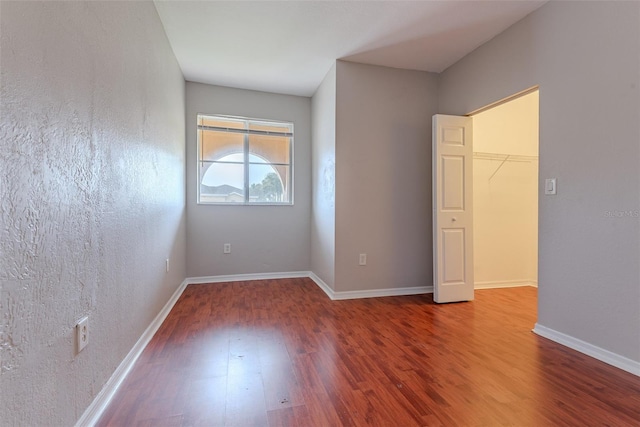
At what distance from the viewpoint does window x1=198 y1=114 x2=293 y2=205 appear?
149 inches

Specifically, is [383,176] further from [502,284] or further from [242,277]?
[242,277]

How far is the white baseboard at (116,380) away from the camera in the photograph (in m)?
1.22

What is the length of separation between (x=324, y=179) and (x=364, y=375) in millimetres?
2297

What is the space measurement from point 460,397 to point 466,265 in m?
1.86

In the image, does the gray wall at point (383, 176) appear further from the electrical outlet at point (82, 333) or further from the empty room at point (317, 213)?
the electrical outlet at point (82, 333)

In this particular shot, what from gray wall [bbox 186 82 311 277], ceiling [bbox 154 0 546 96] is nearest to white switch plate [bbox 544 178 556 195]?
ceiling [bbox 154 0 546 96]

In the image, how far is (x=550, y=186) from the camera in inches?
84.5

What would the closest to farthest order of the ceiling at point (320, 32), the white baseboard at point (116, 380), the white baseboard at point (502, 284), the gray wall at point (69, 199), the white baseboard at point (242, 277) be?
the gray wall at point (69, 199) → the white baseboard at point (116, 380) → the ceiling at point (320, 32) → the white baseboard at point (502, 284) → the white baseboard at point (242, 277)

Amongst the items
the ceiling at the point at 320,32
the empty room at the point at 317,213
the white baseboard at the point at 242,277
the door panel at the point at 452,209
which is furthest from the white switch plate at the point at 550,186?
the white baseboard at the point at 242,277

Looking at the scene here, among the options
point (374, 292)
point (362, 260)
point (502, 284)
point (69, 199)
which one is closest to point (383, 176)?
point (362, 260)

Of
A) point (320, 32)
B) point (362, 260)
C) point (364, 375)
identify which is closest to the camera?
point (364, 375)

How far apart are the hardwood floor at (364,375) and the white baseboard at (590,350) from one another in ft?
0.17

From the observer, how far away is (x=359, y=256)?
10.3 feet

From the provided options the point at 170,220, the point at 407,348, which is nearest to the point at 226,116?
the point at 170,220
